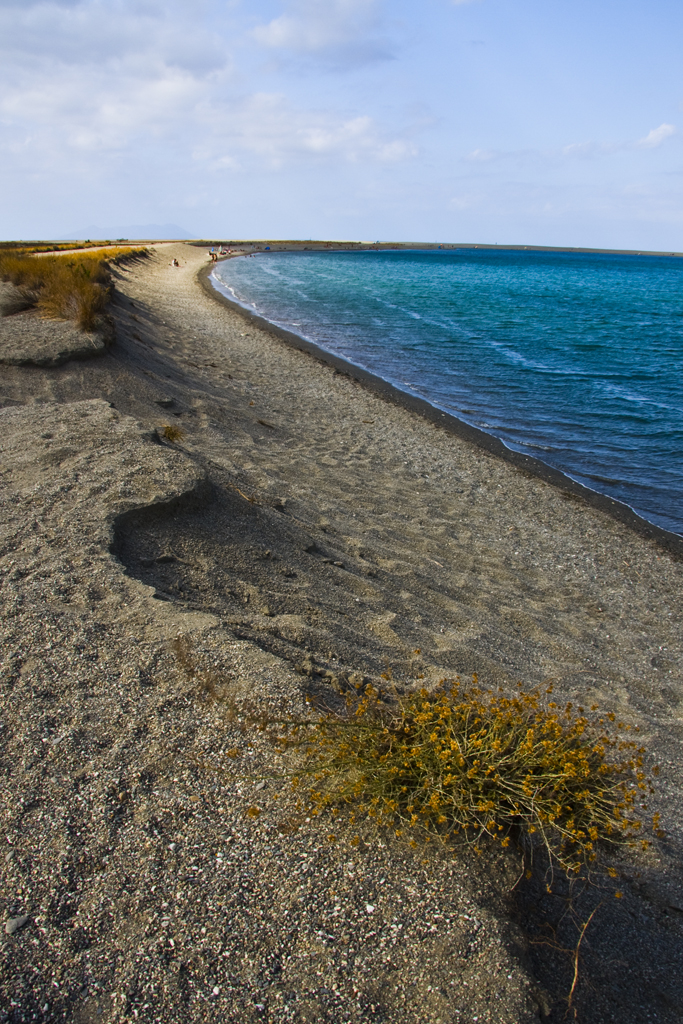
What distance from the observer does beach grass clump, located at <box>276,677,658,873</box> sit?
285cm

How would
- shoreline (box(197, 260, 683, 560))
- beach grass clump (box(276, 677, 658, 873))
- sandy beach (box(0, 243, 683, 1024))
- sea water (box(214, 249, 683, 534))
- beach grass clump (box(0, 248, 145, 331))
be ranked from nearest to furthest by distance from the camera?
sandy beach (box(0, 243, 683, 1024))
beach grass clump (box(276, 677, 658, 873))
shoreline (box(197, 260, 683, 560))
beach grass clump (box(0, 248, 145, 331))
sea water (box(214, 249, 683, 534))

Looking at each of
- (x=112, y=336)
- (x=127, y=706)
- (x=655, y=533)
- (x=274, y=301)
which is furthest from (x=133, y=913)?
(x=274, y=301)

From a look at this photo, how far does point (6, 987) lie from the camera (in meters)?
2.30

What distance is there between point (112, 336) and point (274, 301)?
25.3 metres

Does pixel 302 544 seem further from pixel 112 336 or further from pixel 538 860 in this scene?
pixel 112 336

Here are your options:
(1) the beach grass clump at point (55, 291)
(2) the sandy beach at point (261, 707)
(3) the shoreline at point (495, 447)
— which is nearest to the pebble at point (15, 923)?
(2) the sandy beach at point (261, 707)

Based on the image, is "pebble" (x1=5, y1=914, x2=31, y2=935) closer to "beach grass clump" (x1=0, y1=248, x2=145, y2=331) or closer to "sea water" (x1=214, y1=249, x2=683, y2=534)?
"sea water" (x1=214, y1=249, x2=683, y2=534)

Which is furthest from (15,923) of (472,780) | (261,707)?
(472,780)

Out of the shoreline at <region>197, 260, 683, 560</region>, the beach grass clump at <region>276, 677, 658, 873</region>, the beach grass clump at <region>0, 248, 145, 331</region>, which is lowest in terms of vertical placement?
the shoreline at <region>197, 260, 683, 560</region>

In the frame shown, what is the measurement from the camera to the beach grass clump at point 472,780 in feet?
9.35

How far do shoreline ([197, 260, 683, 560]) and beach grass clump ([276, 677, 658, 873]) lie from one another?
272 inches

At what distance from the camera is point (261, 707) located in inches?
140

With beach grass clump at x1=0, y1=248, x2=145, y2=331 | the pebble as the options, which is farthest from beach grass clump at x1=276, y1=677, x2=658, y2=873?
beach grass clump at x1=0, y1=248, x2=145, y2=331

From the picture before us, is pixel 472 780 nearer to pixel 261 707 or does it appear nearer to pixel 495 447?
pixel 261 707
